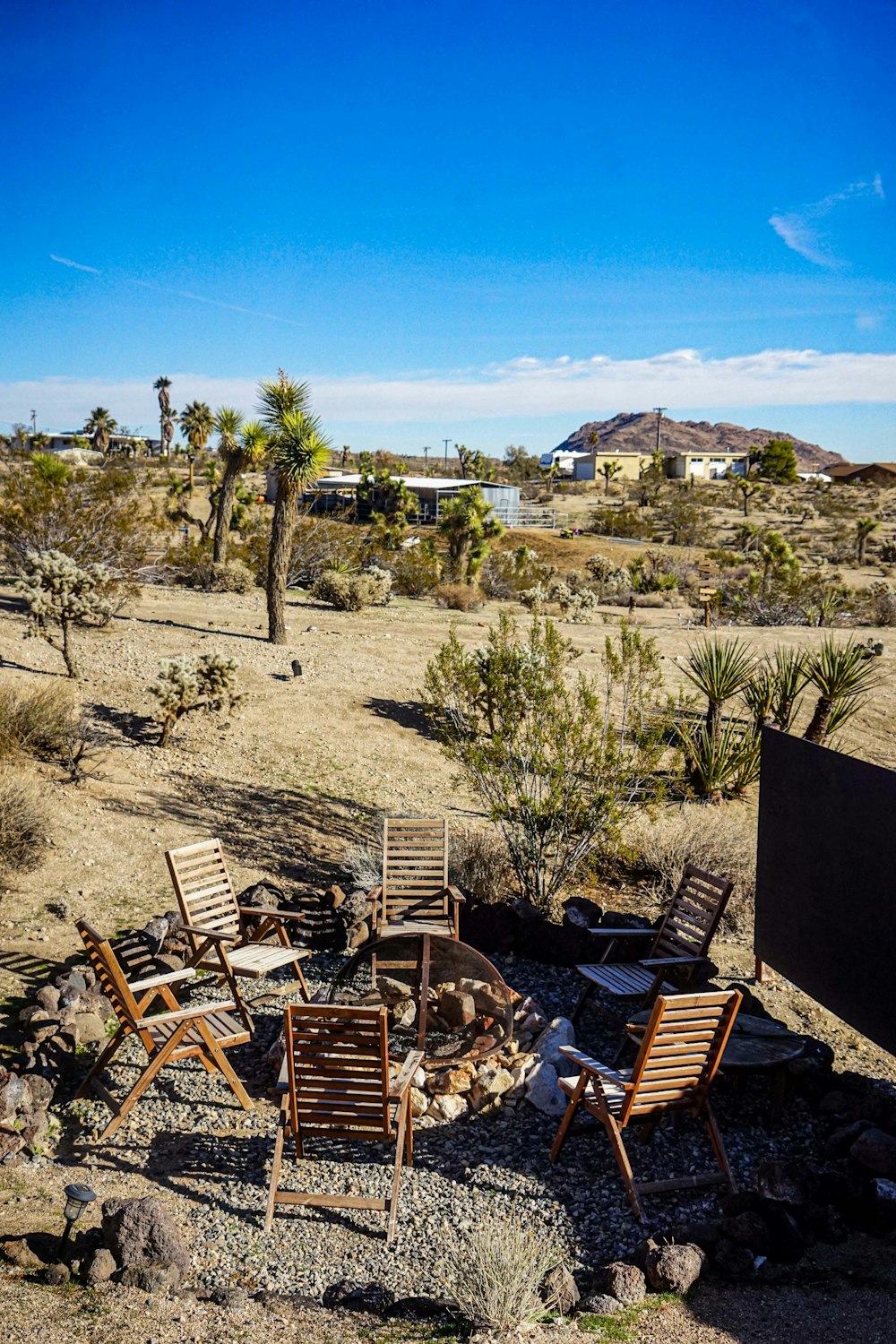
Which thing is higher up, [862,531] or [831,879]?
[862,531]

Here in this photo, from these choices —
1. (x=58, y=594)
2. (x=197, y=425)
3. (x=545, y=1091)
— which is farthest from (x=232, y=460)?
(x=197, y=425)

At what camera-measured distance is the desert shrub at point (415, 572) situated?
26.9 meters

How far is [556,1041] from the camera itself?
5.93 m

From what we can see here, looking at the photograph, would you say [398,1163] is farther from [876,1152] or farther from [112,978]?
[876,1152]

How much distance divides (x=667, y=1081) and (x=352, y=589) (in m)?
18.0

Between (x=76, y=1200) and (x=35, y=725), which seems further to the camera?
(x=35, y=725)

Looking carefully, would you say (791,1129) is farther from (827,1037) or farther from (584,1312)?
(584,1312)

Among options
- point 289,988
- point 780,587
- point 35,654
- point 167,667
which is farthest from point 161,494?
point 289,988

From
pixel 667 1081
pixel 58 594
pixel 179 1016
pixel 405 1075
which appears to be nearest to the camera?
pixel 667 1081

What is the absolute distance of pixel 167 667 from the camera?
1140 centimetres

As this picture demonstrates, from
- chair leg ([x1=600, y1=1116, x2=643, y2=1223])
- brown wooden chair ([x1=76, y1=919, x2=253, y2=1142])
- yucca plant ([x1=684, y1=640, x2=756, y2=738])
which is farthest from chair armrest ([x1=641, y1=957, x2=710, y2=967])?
yucca plant ([x1=684, y1=640, x2=756, y2=738])

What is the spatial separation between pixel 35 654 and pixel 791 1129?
37.6 feet

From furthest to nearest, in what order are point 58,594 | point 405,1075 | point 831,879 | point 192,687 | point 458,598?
point 458,598
point 58,594
point 192,687
point 831,879
point 405,1075

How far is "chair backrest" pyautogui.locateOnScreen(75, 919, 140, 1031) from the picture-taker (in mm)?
5105
